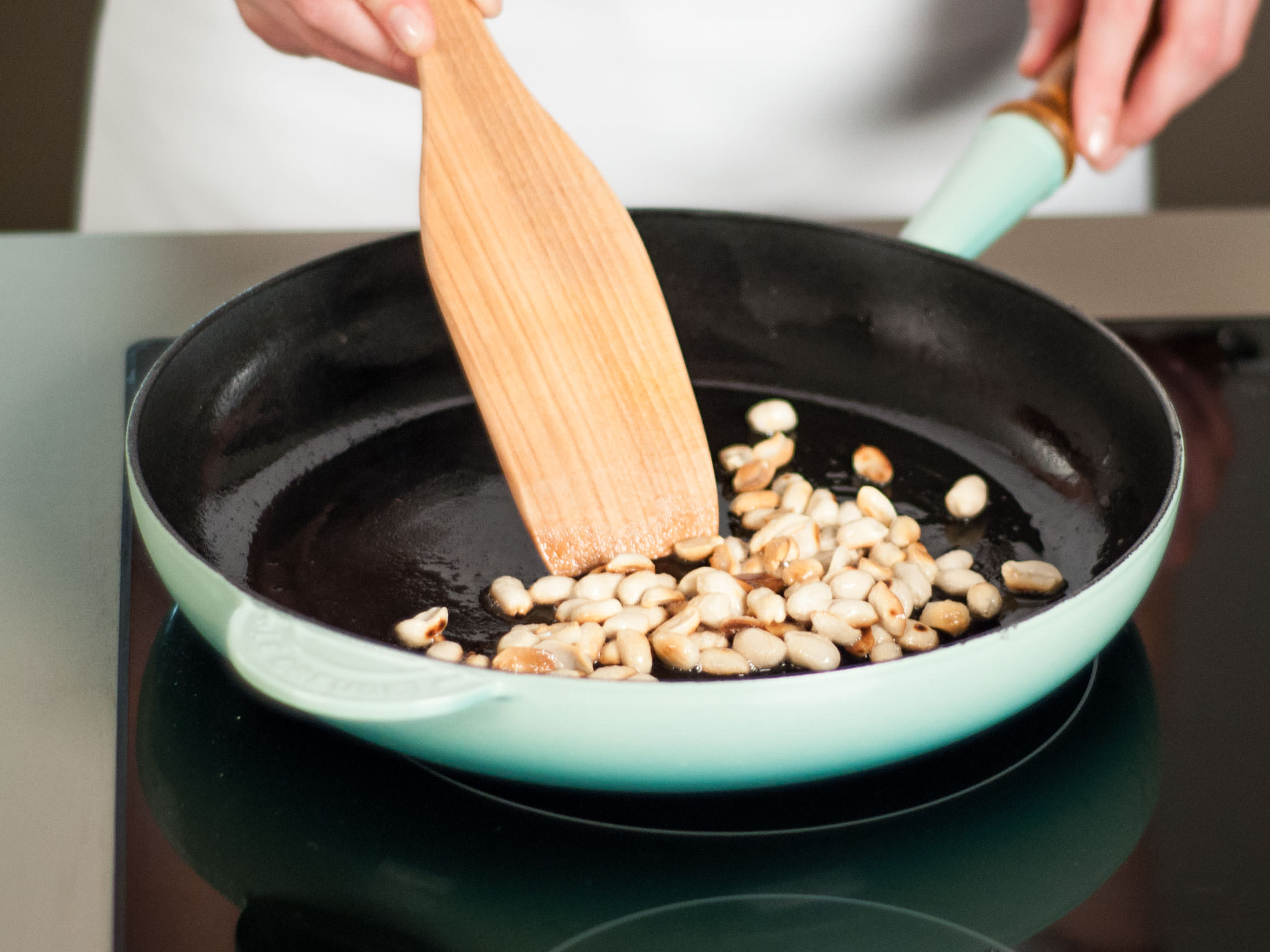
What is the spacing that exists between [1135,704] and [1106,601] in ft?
0.35

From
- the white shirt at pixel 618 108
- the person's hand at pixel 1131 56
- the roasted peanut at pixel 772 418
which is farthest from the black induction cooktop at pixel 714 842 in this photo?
the white shirt at pixel 618 108

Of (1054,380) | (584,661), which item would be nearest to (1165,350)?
(1054,380)

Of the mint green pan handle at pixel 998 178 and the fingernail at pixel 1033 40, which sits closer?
the mint green pan handle at pixel 998 178

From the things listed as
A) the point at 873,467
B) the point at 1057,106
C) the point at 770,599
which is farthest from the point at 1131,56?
the point at 770,599

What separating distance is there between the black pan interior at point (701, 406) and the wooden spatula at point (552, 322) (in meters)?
0.02

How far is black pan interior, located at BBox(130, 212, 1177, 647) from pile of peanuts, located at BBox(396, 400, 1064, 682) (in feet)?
0.07

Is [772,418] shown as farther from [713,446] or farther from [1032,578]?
[1032,578]

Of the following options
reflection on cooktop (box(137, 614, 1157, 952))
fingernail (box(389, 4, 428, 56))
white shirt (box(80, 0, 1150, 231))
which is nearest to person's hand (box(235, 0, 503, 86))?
fingernail (box(389, 4, 428, 56))

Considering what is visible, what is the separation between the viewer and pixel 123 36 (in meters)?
1.09

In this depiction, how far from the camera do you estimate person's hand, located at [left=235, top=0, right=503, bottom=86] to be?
25.2 inches

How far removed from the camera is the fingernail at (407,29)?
63 cm

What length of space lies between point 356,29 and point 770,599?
0.37 meters

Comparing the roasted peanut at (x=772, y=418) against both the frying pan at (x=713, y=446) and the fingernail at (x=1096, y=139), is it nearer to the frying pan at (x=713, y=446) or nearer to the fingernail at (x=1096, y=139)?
the frying pan at (x=713, y=446)

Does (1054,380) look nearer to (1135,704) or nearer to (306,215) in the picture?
(1135,704)
